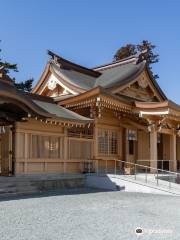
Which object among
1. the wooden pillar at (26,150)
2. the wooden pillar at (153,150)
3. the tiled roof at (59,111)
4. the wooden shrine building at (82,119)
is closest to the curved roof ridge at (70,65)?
the wooden shrine building at (82,119)

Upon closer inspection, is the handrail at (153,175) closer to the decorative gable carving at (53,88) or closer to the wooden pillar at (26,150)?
the wooden pillar at (26,150)

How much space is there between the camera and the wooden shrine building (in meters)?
14.6

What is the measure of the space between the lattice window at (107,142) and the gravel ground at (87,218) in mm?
6144

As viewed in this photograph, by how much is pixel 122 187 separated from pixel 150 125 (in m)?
4.01

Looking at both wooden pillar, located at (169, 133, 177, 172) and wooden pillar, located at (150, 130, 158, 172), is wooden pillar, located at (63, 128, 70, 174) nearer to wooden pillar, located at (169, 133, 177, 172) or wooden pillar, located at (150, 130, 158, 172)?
wooden pillar, located at (150, 130, 158, 172)

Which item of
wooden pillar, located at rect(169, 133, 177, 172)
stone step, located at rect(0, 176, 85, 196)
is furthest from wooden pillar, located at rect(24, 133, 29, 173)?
wooden pillar, located at rect(169, 133, 177, 172)

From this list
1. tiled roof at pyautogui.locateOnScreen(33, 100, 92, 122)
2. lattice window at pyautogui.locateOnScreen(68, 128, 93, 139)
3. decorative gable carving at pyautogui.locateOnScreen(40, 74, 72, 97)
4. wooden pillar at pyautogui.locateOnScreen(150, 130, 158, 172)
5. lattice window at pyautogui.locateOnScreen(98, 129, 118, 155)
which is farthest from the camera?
decorative gable carving at pyautogui.locateOnScreen(40, 74, 72, 97)

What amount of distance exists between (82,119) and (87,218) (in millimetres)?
8100

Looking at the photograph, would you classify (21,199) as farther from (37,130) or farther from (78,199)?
(37,130)

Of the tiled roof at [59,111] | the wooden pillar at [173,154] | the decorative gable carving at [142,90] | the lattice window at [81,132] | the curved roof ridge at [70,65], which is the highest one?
the curved roof ridge at [70,65]

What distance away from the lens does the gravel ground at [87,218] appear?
275 inches

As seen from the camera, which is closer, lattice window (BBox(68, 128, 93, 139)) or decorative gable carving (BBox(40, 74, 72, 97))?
lattice window (BBox(68, 128, 93, 139))

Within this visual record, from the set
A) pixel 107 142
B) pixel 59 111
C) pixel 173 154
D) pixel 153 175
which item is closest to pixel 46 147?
pixel 59 111

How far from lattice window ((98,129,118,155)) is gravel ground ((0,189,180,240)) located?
6144 millimetres
